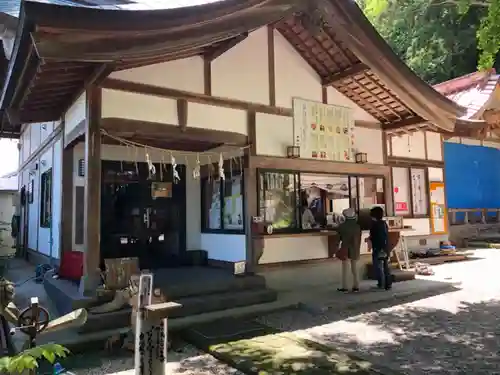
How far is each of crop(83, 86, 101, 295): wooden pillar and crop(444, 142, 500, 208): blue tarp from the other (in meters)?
11.7

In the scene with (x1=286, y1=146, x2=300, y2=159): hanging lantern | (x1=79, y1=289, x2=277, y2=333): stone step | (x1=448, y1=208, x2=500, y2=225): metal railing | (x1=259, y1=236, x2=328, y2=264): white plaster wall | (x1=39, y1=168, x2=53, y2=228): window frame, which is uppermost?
(x1=286, y1=146, x2=300, y2=159): hanging lantern

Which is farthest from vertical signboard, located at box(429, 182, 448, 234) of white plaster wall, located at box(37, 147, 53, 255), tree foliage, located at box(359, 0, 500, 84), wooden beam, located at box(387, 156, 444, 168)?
white plaster wall, located at box(37, 147, 53, 255)

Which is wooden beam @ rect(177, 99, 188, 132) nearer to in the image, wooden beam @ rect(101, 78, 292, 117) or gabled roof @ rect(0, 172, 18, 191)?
wooden beam @ rect(101, 78, 292, 117)

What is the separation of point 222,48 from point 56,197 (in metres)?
4.80

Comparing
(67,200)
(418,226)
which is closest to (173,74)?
(67,200)

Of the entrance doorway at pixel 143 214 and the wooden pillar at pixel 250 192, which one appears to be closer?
the wooden pillar at pixel 250 192

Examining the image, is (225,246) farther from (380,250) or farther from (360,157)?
(360,157)

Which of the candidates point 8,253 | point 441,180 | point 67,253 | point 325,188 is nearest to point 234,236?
point 325,188

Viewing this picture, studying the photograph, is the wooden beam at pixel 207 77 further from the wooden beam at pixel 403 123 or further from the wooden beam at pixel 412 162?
the wooden beam at pixel 412 162

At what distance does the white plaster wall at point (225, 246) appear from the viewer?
837 cm

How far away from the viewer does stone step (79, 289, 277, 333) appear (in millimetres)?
5594

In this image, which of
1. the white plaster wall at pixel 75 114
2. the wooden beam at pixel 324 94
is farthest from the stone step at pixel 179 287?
the wooden beam at pixel 324 94

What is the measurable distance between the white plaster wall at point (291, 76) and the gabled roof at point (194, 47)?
16 cm

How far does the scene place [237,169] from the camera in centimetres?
869
